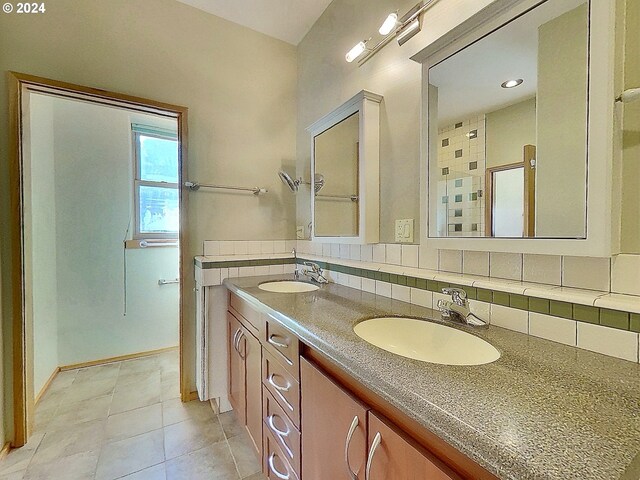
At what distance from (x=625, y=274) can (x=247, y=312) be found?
1.38 m

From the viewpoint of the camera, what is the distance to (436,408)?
464 mm

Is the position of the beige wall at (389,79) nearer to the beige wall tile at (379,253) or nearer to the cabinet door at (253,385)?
the beige wall tile at (379,253)

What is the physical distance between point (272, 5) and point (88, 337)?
2.95 metres

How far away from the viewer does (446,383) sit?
1.78ft

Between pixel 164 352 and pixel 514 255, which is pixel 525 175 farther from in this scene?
pixel 164 352

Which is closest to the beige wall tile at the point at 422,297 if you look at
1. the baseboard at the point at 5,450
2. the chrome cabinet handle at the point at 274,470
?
the chrome cabinet handle at the point at 274,470

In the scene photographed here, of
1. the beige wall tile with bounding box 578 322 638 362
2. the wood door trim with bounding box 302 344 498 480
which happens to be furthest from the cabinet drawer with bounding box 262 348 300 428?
the beige wall tile with bounding box 578 322 638 362

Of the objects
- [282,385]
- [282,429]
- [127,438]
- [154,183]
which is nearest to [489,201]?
[282,385]

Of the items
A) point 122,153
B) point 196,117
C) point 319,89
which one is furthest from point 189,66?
point 122,153

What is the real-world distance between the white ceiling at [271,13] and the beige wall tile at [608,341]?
2138 millimetres

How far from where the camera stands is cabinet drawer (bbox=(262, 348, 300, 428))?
97cm

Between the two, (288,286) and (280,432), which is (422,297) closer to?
(280,432)

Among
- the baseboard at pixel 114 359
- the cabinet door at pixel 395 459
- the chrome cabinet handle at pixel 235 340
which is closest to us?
the cabinet door at pixel 395 459

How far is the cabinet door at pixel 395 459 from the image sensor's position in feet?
1.60
